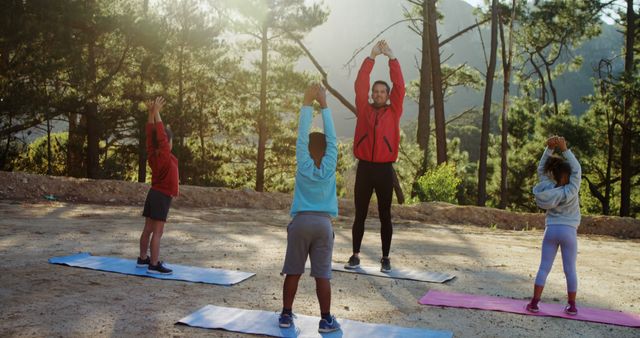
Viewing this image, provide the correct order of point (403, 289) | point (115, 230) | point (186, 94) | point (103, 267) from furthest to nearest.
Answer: point (186, 94)
point (115, 230)
point (103, 267)
point (403, 289)

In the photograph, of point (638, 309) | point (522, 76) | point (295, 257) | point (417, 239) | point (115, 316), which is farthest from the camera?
point (522, 76)

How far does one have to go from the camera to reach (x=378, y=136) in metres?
6.38

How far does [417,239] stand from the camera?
10.4 m

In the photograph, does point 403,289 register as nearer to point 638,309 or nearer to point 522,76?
point 638,309

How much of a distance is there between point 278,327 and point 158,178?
247cm

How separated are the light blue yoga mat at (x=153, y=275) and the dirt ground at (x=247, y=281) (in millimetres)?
138

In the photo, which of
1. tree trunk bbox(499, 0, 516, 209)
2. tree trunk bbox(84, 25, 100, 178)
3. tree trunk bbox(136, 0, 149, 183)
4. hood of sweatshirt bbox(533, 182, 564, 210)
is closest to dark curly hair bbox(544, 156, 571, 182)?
hood of sweatshirt bbox(533, 182, 564, 210)

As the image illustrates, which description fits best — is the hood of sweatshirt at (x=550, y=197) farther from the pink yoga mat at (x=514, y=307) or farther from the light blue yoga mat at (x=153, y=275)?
the light blue yoga mat at (x=153, y=275)

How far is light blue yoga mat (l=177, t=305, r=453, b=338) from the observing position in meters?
4.37

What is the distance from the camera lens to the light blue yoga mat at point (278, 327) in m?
4.37

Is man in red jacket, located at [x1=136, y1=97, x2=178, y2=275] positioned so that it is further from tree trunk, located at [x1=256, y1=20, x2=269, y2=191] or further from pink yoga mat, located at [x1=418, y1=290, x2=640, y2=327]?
tree trunk, located at [x1=256, y1=20, x2=269, y2=191]

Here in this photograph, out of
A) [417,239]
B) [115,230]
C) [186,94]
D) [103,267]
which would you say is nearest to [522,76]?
[186,94]

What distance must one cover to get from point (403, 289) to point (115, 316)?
8.82 ft

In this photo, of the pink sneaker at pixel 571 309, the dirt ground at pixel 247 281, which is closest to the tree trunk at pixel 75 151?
the dirt ground at pixel 247 281
